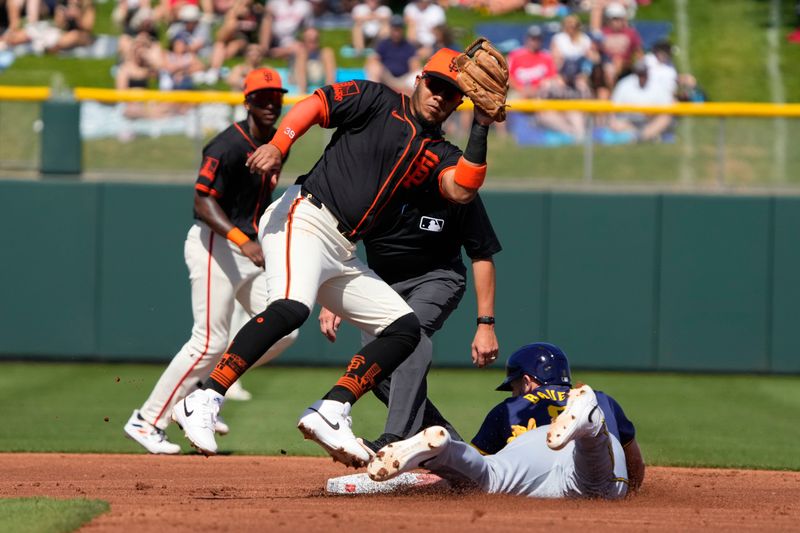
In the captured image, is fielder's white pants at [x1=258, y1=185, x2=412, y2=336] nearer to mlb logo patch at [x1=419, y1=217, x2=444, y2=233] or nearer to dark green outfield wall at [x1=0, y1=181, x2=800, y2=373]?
mlb logo patch at [x1=419, y1=217, x2=444, y2=233]

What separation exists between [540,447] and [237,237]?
2395 millimetres

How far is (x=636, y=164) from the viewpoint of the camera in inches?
433

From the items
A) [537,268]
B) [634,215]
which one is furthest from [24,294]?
[634,215]

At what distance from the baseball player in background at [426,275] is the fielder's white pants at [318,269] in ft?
1.19

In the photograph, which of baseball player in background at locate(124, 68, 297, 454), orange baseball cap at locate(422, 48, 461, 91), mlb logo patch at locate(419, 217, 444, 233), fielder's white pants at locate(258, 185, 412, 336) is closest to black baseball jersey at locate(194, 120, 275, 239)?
baseball player in background at locate(124, 68, 297, 454)

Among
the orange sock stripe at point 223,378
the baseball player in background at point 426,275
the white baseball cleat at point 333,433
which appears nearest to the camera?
the white baseball cleat at point 333,433

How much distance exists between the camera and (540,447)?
4949 mm

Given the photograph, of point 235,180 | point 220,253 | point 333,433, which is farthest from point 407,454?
point 235,180

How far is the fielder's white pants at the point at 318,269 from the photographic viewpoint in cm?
482

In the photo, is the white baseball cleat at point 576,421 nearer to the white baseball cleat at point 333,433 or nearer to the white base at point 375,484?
the white baseball cleat at point 333,433

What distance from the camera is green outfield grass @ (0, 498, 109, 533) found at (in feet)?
13.2

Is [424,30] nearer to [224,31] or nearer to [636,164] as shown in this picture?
[224,31]

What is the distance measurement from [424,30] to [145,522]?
38.3ft

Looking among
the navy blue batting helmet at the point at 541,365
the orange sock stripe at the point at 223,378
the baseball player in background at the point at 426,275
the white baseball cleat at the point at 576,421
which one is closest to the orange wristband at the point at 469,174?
the baseball player in background at the point at 426,275
